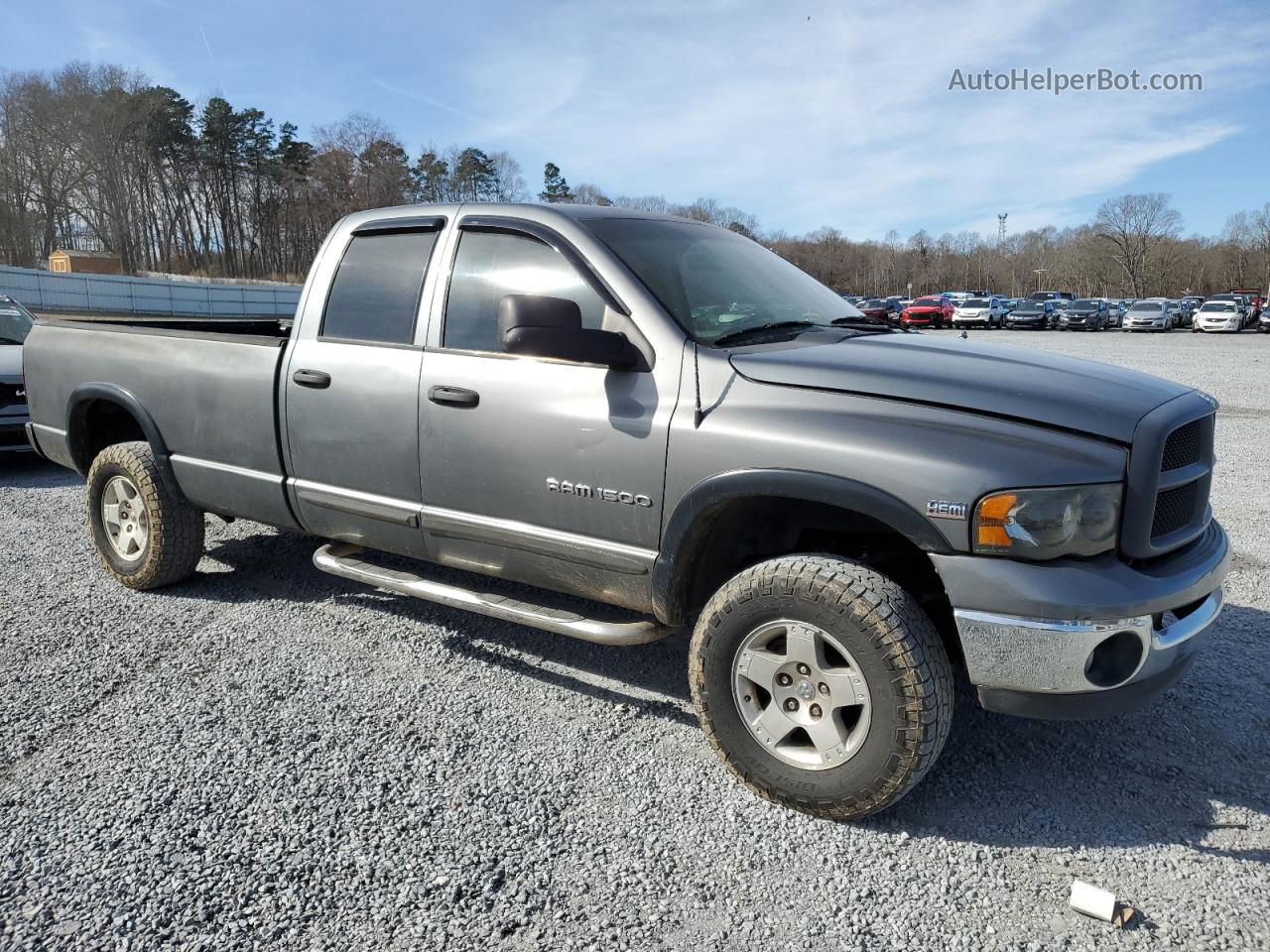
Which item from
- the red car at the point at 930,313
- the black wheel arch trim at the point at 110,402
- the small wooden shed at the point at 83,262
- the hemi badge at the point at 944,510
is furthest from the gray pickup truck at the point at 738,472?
the small wooden shed at the point at 83,262

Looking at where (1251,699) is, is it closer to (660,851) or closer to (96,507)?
(660,851)

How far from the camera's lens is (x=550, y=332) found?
9.49ft

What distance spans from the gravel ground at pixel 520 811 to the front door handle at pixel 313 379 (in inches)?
47.4

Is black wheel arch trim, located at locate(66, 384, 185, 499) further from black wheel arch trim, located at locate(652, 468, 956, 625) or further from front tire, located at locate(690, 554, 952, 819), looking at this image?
front tire, located at locate(690, 554, 952, 819)

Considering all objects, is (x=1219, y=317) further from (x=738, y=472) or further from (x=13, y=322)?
(x=738, y=472)

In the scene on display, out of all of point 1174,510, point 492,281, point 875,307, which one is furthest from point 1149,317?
point 492,281

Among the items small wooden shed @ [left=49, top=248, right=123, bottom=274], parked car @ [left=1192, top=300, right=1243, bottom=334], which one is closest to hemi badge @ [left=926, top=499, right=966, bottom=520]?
parked car @ [left=1192, top=300, right=1243, bottom=334]

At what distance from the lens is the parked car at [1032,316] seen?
45625 mm

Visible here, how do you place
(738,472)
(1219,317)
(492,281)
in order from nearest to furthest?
(738,472) < (492,281) < (1219,317)

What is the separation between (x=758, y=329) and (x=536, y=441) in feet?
3.07

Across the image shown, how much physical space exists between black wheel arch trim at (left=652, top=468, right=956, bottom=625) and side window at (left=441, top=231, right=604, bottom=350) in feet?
3.07

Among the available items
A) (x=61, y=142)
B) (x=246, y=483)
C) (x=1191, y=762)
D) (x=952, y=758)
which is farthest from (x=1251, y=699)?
(x=61, y=142)

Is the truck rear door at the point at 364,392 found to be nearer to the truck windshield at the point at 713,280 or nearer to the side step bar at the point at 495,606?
the side step bar at the point at 495,606

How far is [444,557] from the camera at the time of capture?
3674 mm
